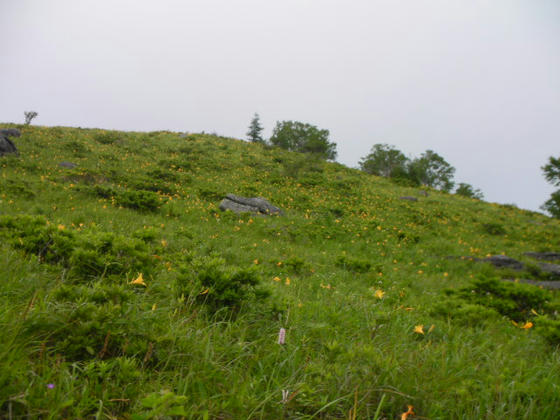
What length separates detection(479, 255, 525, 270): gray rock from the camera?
8.68 metres

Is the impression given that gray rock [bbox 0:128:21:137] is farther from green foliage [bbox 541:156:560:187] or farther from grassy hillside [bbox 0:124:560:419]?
green foliage [bbox 541:156:560:187]

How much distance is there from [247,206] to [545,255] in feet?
39.0

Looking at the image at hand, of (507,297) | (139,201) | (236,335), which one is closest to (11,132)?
(139,201)

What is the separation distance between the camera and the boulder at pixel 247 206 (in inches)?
422

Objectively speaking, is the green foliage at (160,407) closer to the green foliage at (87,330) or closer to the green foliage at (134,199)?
the green foliage at (87,330)

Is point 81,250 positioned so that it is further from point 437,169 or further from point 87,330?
point 437,169

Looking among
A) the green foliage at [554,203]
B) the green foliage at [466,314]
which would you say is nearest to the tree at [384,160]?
the green foliage at [554,203]

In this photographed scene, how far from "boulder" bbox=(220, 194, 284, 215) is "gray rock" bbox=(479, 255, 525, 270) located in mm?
7715

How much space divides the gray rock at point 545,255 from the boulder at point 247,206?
10.0m

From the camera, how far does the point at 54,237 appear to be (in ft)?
9.74

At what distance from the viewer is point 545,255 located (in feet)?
33.9

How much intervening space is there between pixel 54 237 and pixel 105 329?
207cm

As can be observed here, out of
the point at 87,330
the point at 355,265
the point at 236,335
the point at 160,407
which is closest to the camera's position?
the point at 160,407

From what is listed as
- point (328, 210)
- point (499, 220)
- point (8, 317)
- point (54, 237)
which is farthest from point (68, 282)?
point (499, 220)
